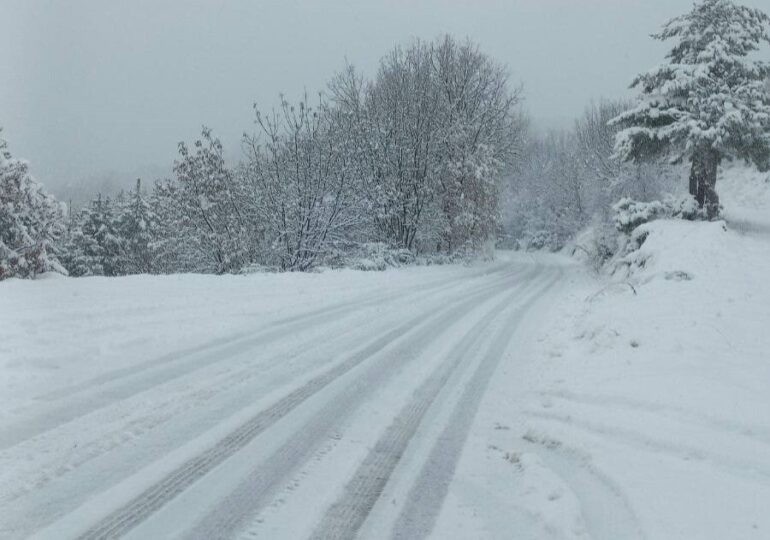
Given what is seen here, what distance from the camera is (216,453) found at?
415 cm

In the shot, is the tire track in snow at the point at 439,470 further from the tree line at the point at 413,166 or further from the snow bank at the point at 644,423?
the tree line at the point at 413,166

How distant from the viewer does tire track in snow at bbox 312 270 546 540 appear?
10.7 feet

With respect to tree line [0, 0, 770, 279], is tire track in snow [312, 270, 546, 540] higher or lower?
lower

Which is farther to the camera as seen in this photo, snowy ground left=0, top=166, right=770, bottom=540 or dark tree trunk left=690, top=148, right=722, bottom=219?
dark tree trunk left=690, top=148, right=722, bottom=219

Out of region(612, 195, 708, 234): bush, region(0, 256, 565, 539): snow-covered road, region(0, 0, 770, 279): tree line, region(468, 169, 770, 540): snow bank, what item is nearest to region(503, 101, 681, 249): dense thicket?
region(0, 0, 770, 279): tree line

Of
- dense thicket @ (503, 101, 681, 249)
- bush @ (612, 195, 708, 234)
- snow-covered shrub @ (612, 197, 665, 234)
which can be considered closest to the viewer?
bush @ (612, 195, 708, 234)

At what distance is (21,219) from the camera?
69.1 ft

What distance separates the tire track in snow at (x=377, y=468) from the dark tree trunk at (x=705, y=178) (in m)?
16.4

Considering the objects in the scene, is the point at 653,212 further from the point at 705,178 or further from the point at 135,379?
the point at 135,379

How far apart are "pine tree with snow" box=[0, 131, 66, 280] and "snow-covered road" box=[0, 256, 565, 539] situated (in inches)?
501

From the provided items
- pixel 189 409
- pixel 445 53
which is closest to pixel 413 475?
pixel 189 409

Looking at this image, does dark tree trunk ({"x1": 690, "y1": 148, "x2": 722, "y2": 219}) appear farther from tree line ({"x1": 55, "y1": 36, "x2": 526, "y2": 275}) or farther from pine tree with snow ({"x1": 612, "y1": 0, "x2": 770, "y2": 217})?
tree line ({"x1": 55, "y1": 36, "x2": 526, "y2": 275})

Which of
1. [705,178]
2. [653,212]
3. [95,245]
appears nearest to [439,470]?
[653,212]

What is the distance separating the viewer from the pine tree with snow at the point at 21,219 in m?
20.2
